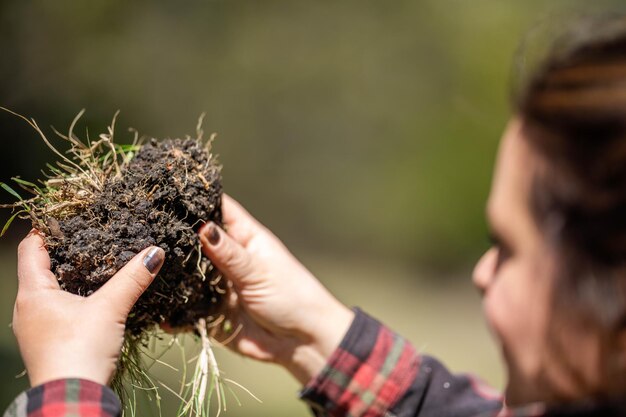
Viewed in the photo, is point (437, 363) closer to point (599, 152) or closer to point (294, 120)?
point (599, 152)

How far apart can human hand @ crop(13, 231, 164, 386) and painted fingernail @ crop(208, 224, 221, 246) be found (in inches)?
6.0

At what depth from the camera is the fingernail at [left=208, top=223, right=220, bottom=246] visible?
145 cm

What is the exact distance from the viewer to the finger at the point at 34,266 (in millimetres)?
1266

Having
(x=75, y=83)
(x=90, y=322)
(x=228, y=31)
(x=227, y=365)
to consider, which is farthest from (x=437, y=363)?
(x=228, y=31)

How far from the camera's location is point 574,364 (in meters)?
0.92

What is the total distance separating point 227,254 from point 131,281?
275mm

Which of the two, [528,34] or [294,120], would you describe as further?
[294,120]

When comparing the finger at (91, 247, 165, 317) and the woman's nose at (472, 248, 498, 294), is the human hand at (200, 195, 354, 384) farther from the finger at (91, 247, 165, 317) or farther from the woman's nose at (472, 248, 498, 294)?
the woman's nose at (472, 248, 498, 294)

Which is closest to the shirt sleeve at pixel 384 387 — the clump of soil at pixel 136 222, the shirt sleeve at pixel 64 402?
the clump of soil at pixel 136 222

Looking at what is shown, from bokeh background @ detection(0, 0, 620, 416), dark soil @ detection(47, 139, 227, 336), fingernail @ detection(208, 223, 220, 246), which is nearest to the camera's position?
dark soil @ detection(47, 139, 227, 336)

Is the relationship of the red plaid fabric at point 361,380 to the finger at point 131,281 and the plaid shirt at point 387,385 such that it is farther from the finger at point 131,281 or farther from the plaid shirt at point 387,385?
the finger at point 131,281

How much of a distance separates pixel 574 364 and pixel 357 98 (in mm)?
6037

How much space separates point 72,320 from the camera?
117 centimetres

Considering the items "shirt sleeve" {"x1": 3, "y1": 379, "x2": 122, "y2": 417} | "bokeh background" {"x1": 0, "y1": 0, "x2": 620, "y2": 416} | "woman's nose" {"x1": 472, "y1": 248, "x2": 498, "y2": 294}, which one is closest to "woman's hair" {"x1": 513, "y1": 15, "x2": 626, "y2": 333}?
"woman's nose" {"x1": 472, "y1": 248, "x2": 498, "y2": 294}
